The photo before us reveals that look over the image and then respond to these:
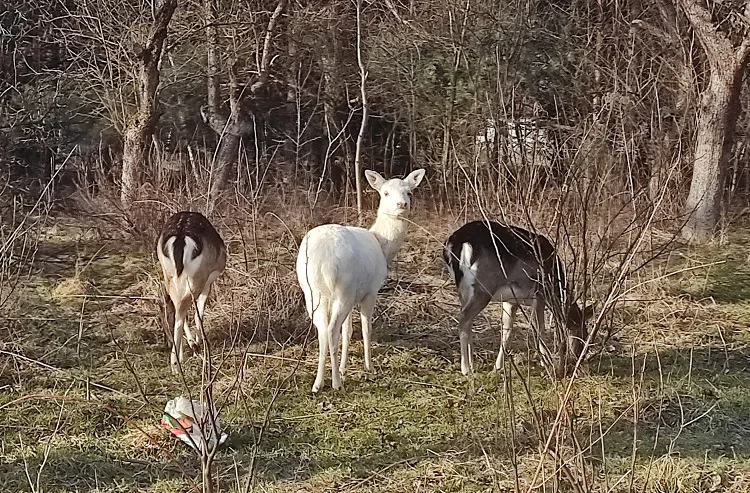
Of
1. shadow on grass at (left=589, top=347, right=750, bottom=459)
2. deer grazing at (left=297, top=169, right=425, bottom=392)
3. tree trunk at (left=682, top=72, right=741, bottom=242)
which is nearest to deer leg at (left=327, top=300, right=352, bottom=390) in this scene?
deer grazing at (left=297, top=169, right=425, bottom=392)

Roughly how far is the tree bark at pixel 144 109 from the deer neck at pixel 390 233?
4258 millimetres

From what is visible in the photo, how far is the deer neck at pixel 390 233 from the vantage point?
5.93 m

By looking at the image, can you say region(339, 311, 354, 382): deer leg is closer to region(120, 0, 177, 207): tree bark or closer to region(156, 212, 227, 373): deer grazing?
region(156, 212, 227, 373): deer grazing

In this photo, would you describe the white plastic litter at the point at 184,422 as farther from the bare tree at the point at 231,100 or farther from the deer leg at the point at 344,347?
the bare tree at the point at 231,100

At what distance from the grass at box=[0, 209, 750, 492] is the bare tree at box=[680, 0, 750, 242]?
205 cm

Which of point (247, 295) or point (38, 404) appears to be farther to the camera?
point (247, 295)

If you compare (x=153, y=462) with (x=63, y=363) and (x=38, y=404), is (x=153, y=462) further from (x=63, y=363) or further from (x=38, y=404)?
(x=63, y=363)

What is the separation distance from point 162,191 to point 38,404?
3.97 metres

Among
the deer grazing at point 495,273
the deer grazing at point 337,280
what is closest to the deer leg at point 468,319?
the deer grazing at point 495,273

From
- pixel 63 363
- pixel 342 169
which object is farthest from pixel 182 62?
pixel 63 363

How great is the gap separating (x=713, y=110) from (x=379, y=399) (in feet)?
21.6

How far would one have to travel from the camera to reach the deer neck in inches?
233

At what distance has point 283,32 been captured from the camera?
12.4 meters

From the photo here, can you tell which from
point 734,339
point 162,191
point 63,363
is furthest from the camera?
point 162,191
